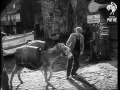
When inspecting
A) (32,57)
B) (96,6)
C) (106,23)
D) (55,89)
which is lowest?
(55,89)

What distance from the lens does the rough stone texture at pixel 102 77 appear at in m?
7.84

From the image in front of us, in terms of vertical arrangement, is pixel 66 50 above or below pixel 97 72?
above

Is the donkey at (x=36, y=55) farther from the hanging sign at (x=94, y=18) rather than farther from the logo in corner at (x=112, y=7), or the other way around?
the hanging sign at (x=94, y=18)

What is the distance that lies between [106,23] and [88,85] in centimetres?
702

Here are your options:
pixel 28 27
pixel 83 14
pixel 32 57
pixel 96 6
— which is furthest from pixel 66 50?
pixel 28 27

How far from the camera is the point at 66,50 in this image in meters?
7.70

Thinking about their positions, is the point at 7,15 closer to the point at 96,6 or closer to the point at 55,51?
the point at 96,6

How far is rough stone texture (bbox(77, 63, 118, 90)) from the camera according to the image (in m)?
7.84

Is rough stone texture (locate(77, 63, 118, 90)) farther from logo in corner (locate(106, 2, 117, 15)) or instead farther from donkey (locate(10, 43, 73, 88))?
logo in corner (locate(106, 2, 117, 15))

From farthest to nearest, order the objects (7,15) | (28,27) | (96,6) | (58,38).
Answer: (7,15)
(28,27)
(58,38)
(96,6)

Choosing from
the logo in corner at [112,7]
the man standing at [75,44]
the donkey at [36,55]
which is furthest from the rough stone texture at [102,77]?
the logo in corner at [112,7]

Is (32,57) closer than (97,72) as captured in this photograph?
Yes

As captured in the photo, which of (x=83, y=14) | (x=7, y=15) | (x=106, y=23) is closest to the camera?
(x=106, y=23)

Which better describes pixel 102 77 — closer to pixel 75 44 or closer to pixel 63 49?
pixel 75 44
